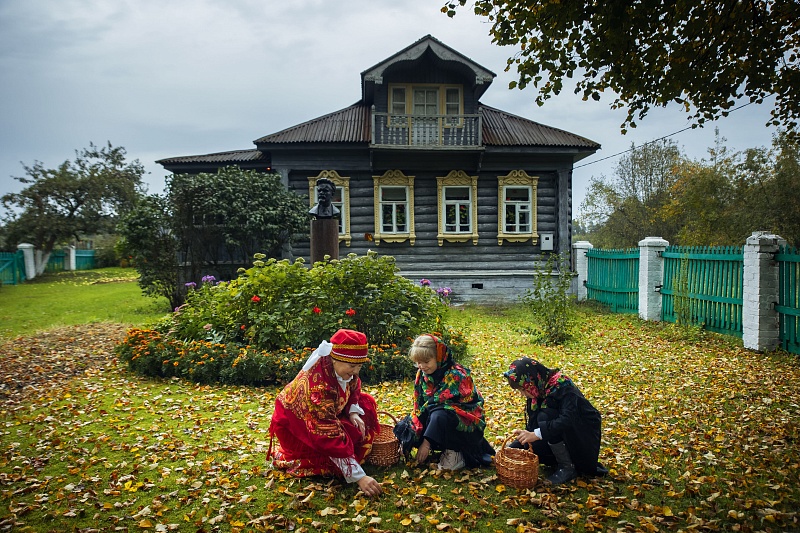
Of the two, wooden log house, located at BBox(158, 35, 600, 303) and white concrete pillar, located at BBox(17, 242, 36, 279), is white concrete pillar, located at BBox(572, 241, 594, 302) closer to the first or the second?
wooden log house, located at BBox(158, 35, 600, 303)

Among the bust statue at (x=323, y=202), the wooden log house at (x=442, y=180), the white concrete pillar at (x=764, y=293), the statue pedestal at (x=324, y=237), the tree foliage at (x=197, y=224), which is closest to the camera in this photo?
the white concrete pillar at (x=764, y=293)

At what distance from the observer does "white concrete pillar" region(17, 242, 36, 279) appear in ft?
88.4

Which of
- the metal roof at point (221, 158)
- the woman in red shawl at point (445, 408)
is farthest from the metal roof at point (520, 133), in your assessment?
the woman in red shawl at point (445, 408)

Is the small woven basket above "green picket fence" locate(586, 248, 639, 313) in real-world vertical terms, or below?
below

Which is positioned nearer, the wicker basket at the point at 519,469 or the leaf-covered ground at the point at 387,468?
the leaf-covered ground at the point at 387,468

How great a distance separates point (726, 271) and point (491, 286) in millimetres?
7304

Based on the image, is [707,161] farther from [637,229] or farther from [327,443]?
[327,443]

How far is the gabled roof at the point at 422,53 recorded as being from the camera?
1583 cm

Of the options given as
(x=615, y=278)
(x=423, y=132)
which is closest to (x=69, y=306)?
(x=423, y=132)

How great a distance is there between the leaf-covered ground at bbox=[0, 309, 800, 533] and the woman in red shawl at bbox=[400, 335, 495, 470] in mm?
183

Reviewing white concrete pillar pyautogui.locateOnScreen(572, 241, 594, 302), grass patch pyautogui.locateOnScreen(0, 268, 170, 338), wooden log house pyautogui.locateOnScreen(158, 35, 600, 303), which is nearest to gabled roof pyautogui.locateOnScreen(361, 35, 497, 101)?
wooden log house pyautogui.locateOnScreen(158, 35, 600, 303)

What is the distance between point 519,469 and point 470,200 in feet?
44.7

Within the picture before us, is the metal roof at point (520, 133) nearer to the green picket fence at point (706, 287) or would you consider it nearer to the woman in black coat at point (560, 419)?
the green picket fence at point (706, 287)

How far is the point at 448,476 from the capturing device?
4.26 m
